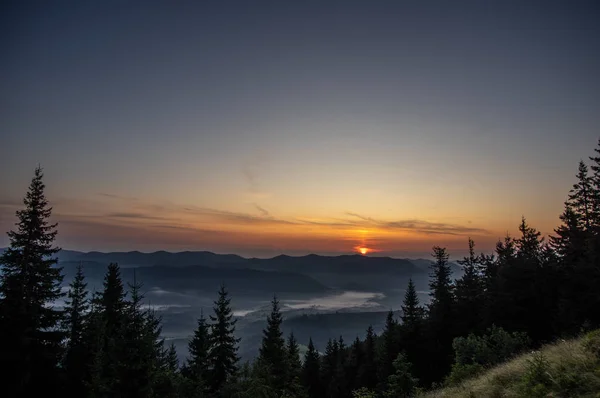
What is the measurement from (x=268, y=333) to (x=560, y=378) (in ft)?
139

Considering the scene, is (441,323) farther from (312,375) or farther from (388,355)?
(312,375)

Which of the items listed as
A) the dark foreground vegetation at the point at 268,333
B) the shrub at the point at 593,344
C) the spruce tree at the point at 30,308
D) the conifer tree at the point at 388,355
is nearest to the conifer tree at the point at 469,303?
the dark foreground vegetation at the point at 268,333

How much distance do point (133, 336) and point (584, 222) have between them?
49.9m

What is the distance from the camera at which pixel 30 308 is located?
22.2 m

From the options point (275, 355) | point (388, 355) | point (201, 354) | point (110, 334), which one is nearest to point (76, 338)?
point (110, 334)

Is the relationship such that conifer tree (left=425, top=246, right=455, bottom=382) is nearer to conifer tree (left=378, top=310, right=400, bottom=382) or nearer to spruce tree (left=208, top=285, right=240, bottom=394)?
conifer tree (left=378, top=310, right=400, bottom=382)

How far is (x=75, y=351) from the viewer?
30.3 metres

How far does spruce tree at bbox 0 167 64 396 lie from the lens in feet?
70.8

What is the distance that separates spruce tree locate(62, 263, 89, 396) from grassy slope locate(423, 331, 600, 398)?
1041 inches

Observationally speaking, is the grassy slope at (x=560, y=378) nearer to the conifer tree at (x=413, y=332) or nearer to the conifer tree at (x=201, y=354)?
the conifer tree at (x=201, y=354)

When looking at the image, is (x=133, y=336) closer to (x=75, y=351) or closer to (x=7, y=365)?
(x=7, y=365)

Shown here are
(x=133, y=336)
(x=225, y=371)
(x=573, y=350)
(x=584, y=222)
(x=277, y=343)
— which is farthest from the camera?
(x=277, y=343)

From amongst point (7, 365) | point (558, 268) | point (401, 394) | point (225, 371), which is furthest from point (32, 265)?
point (558, 268)

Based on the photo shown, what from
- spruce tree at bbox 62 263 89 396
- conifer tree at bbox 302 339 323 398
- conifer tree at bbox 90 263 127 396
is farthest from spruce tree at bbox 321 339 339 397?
spruce tree at bbox 62 263 89 396
